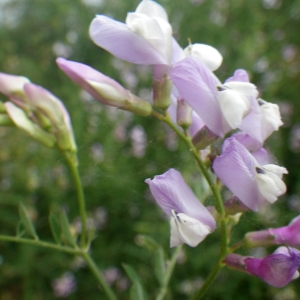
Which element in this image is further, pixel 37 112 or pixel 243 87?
pixel 37 112

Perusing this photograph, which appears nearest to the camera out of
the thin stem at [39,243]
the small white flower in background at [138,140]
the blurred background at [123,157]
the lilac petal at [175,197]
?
the lilac petal at [175,197]

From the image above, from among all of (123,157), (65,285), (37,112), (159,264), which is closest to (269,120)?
(159,264)

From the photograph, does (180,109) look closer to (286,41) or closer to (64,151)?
(64,151)

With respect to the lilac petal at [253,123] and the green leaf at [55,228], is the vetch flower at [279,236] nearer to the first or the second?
the lilac petal at [253,123]

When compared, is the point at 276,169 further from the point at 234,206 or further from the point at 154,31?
the point at 154,31

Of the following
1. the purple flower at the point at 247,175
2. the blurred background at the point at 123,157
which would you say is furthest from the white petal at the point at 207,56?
the blurred background at the point at 123,157

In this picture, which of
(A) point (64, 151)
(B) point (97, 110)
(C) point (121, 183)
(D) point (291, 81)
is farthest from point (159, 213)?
(D) point (291, 81)
